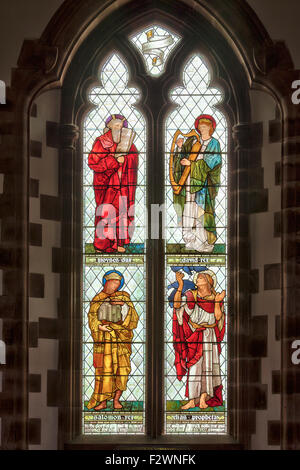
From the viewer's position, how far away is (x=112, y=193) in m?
10.5

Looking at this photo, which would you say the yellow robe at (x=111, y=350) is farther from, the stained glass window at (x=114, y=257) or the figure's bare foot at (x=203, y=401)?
the figure's bare foot at (x=203, y=401)

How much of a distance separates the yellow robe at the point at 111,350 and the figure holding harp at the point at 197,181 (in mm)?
882

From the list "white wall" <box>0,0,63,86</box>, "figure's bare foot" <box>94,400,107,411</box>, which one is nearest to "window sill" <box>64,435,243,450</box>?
"figure's bare foot" <box>94,400,107,411</box>

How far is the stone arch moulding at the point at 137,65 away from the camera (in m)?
9.77

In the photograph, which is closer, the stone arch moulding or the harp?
the stone arch moulding

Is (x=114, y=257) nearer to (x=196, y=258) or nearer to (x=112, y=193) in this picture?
(x=112, y=193)

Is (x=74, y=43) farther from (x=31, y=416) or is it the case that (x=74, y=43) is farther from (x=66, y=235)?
(x=31, y=416)

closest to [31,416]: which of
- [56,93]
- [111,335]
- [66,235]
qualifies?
[111,335]

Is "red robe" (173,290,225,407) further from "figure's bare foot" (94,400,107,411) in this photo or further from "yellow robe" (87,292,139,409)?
"figure's bare foot" (94,400,107,411)

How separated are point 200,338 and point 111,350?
2.69 feet

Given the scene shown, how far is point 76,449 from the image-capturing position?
996 centimetres

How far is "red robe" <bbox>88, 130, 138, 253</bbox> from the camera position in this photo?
1042 cm

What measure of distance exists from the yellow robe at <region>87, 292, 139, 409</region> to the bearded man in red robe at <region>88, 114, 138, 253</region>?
534 millimetres

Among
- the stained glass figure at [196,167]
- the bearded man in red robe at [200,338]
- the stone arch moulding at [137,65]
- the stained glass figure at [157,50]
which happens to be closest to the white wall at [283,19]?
the stone arch moulding at [137,65]
